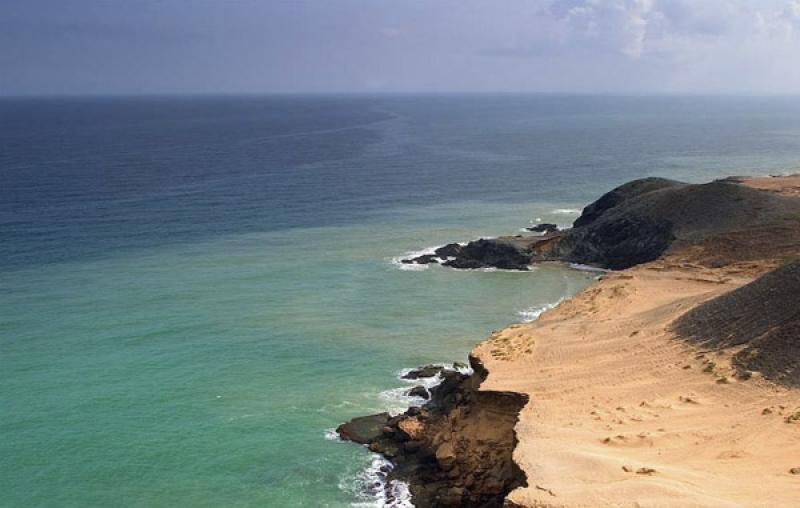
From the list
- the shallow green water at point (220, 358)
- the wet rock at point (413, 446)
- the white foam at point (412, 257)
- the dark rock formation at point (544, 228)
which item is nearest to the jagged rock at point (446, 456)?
the wet rock at point (413, 446)

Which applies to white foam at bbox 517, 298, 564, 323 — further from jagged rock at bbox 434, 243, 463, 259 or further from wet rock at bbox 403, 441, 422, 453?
wet rock at bbox 403, 441, 422, 453

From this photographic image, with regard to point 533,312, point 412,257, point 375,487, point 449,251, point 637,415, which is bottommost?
point 375,487

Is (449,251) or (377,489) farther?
(449,251)

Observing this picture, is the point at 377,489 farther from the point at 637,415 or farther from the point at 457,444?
the point at 637,415

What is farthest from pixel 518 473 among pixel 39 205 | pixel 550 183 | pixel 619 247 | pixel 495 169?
pixel 495 169

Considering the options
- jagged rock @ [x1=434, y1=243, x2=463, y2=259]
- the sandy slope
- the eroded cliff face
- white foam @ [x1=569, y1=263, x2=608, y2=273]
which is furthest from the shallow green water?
the sandy slope

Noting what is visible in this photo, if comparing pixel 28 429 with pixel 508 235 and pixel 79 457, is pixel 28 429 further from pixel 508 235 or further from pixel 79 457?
pixel 508 235

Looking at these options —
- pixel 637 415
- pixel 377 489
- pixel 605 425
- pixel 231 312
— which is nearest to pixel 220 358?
pixel 231 312
